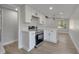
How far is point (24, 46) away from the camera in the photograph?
3.40 meters

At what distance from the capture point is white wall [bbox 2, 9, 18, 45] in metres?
3.94

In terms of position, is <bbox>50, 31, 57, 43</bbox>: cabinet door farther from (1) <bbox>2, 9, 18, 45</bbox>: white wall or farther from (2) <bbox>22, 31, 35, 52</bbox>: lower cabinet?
(1) <bbox>2, 9, 18, 45</bbox>: white wall

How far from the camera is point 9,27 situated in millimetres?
4246

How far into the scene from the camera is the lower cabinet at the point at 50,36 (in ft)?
14.9

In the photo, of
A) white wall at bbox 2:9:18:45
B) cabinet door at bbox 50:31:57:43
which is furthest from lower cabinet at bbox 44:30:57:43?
white wall at bbox 2:9:18:45

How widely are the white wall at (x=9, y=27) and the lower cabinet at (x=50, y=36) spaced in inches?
69.8

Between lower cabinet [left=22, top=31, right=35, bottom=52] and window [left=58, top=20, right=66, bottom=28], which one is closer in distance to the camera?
lower cabinet [left=22, top=31, right=35, bottom=52]

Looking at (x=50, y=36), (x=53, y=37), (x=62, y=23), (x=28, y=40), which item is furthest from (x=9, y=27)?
(x=62, y=23)

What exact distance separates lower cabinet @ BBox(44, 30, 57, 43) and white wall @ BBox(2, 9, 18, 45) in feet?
5.81

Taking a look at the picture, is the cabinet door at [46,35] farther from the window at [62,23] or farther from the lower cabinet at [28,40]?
the window at [62,23]

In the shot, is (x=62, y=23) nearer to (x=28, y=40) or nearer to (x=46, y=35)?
(x=46, y=35)

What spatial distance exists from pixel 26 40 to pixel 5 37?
1323mm

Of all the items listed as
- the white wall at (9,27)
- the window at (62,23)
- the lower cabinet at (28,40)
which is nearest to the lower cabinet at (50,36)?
the lower cabinet at (28,40)
